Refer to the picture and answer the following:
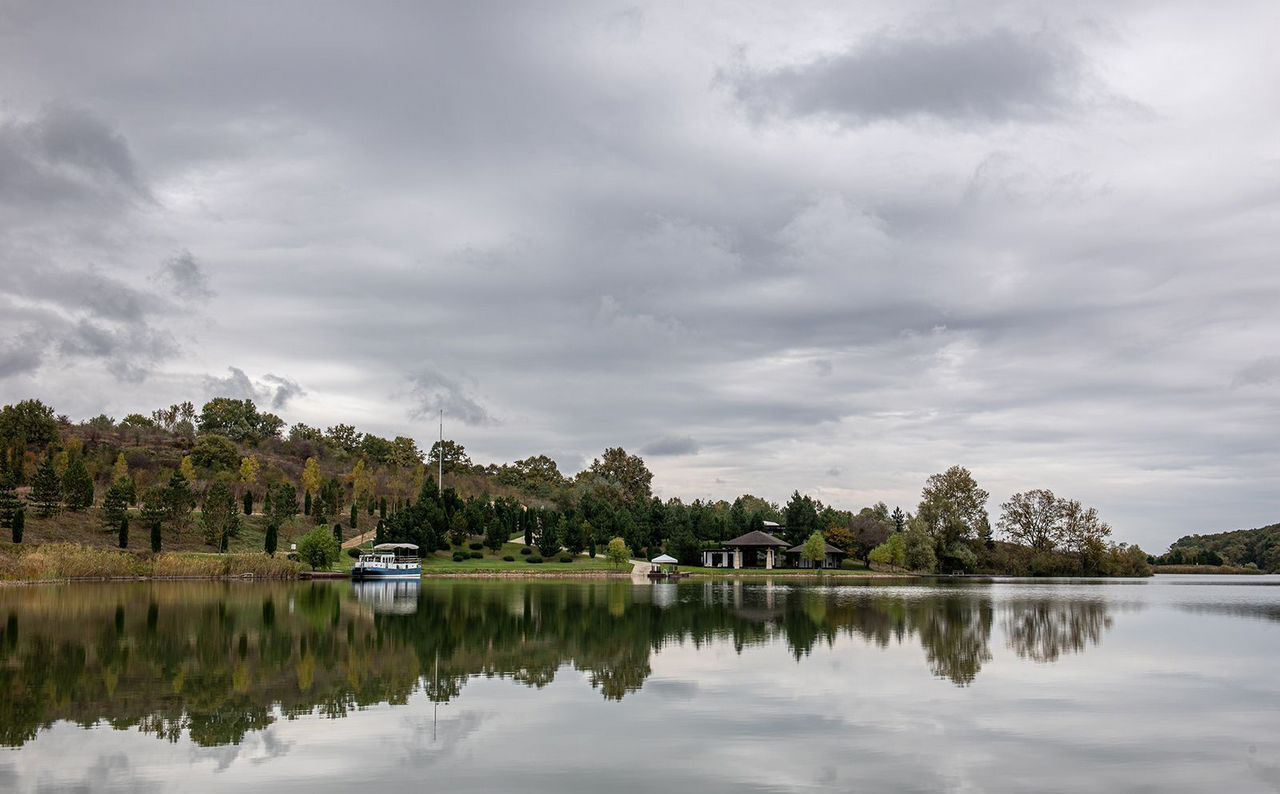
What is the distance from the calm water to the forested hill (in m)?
115

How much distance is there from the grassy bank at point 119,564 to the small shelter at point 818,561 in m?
56.7

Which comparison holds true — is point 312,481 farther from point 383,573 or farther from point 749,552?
point 749,552

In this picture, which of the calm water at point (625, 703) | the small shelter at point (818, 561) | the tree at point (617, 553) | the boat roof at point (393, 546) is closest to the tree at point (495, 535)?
the boat roof at point (393, 546)

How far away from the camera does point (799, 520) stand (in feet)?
362

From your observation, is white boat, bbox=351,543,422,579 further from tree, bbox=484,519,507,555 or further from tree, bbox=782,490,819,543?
tree, bbox=782,490,819,543

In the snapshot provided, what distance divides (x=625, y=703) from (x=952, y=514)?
93353mm

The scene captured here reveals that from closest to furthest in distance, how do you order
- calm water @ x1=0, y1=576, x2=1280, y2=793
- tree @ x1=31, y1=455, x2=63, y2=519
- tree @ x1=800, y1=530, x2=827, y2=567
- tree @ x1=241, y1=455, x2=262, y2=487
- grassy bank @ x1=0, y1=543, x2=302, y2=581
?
calm water @ x1=0, y1=576, x2=1280, y2=793 → grassy bank @ x1=0, y1=543, x2=302, y2=581 → tree @ x1=31, y1=455, x2=63, y2=519 → tree @ x1=800, y1=530, x2=827, y2=567 → tree @ x1=241, y1=455, x2=262, y2=487

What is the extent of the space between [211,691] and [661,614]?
2218cm

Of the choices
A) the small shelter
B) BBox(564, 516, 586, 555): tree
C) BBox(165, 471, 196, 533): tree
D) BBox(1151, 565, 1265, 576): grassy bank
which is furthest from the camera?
BBox(1151, 565, 1265, 576): grassy bank

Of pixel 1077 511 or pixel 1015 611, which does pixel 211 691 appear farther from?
pixel 1077 511

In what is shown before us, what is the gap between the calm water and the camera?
12930 millimetres

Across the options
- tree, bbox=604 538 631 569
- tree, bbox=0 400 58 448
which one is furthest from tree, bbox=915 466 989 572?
tree, bbox=0 400 58 448

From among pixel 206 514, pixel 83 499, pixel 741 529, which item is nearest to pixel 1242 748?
pixel 206 514

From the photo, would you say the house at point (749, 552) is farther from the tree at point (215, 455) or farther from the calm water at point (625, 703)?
the calm water at point (625, 703)
